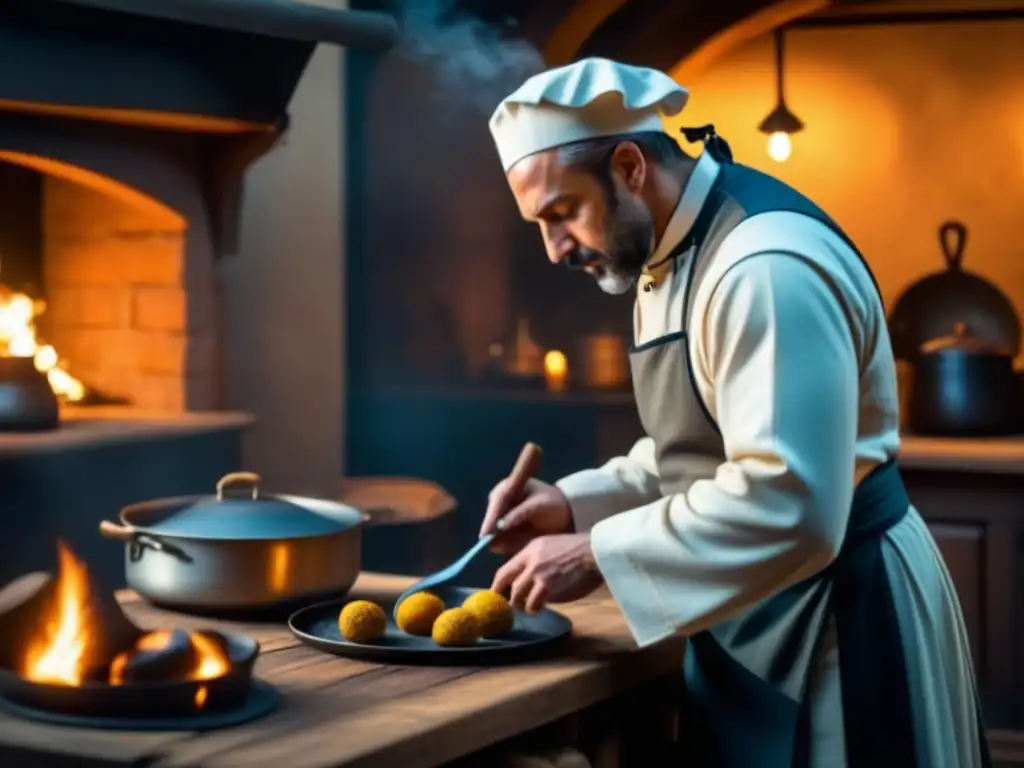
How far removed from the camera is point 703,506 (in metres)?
1.76

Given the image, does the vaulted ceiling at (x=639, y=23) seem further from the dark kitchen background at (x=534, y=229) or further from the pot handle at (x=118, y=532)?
the pot handle at (x=118, y=532)

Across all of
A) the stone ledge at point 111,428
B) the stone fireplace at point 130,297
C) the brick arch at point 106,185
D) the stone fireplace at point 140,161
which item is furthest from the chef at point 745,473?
the stone fireplace at point 130,297

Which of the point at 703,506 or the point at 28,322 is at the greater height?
the point at 28,322

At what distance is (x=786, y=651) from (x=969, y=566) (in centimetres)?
203

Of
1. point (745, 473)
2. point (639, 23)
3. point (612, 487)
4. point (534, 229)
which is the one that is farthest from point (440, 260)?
point (745, 473)

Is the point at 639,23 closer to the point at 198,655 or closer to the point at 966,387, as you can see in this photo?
the point at 966,387

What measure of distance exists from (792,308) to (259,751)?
767mm

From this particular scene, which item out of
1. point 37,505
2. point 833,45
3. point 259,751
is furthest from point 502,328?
point 259,751

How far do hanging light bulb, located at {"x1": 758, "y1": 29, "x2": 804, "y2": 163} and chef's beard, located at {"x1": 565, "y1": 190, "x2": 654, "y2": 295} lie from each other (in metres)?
3.33

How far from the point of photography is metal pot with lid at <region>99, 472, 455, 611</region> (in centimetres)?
195

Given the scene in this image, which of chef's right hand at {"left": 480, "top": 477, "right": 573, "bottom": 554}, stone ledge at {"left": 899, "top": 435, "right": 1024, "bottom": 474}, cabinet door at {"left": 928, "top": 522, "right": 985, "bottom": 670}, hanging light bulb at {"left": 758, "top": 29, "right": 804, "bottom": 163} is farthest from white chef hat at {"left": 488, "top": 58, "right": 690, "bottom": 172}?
hanging light bulb at {"left": 758, "top": 29, "right": 804, "bottom": 163}

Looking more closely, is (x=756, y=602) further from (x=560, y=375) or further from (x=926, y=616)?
(x=560, y=375)

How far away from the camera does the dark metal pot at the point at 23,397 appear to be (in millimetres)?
3449

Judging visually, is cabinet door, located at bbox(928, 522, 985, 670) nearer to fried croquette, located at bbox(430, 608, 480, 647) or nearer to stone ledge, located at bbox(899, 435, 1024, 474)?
stone ledge, located at bbox(899, 435, 1024, 474)
